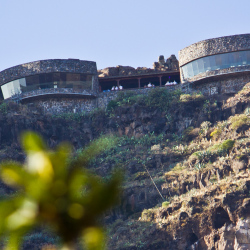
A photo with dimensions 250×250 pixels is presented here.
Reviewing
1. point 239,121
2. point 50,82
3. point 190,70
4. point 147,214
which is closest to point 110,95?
point 50,82

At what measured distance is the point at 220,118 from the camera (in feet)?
182

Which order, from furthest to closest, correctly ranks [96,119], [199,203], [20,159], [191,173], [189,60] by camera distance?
[189,60] → [96,119] → [20,159] → [191,173] → [199,203]

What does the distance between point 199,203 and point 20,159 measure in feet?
58.2

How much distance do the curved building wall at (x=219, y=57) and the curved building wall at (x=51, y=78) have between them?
11105mm

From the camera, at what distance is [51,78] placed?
63562 mm

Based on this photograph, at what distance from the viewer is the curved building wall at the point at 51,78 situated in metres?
63.3

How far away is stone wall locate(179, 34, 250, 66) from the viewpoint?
61.8 metres

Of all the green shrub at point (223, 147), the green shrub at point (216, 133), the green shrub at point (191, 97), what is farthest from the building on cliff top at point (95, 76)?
the green shrub at point (223, 147)

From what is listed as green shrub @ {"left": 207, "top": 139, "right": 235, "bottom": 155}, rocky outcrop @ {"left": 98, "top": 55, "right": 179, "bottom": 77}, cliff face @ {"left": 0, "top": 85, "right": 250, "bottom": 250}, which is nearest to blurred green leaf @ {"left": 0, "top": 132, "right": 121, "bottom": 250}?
cliff face @ {"left": 0, "top": 85, "right": 250, "bottom": 250}

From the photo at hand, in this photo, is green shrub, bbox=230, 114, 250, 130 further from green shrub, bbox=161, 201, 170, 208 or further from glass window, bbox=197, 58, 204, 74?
green shrub, bbox=161, 201, 170, 208

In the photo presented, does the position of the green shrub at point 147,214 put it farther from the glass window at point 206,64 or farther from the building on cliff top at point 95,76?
the glass window at point 206,64

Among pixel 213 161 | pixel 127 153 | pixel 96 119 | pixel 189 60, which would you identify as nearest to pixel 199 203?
pixel 213 161

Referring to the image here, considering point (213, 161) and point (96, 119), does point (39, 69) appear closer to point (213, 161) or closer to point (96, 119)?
point (96, 119)

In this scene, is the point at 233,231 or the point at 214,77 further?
the point at 214,77
